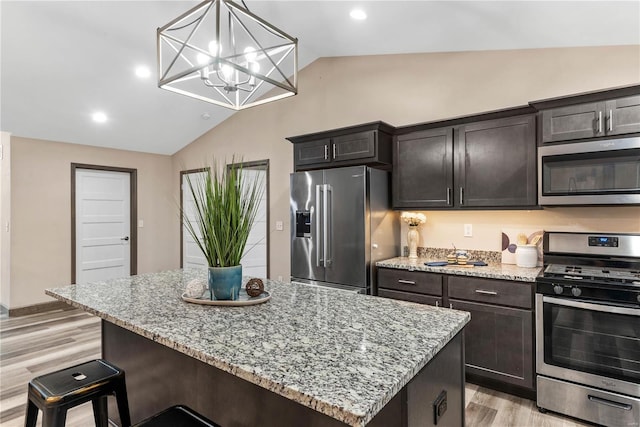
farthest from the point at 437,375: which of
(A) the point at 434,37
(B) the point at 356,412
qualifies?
(A) the point at 434,37

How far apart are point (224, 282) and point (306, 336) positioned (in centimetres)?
60

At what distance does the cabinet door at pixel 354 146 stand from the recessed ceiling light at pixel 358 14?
94cm

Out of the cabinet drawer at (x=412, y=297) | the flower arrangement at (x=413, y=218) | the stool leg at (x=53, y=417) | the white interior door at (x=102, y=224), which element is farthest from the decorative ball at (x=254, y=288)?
the white interior door at (x=102, y=224)

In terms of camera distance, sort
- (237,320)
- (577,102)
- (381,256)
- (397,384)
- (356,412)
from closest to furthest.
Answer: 1. (356,412)
2. (397,384)
3. (237,320)
4. (577,102)
5. (381,256)

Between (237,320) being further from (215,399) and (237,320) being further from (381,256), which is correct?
(381,256)

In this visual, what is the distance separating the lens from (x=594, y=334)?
7.47ft

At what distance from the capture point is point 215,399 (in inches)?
59.1

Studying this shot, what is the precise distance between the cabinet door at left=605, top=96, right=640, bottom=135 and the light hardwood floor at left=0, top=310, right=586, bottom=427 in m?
1.92

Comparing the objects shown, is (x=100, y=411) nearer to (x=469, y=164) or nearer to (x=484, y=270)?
(x=484, y=270)

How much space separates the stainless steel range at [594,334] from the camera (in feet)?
7.11

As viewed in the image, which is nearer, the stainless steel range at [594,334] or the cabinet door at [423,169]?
the stainless steel range at [594,334]

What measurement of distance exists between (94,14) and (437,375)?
3747mm

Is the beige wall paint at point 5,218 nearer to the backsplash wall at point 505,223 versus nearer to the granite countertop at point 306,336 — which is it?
the granite countertop at point 306,336

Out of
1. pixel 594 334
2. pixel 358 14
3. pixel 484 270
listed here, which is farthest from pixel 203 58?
pixel 594 334
